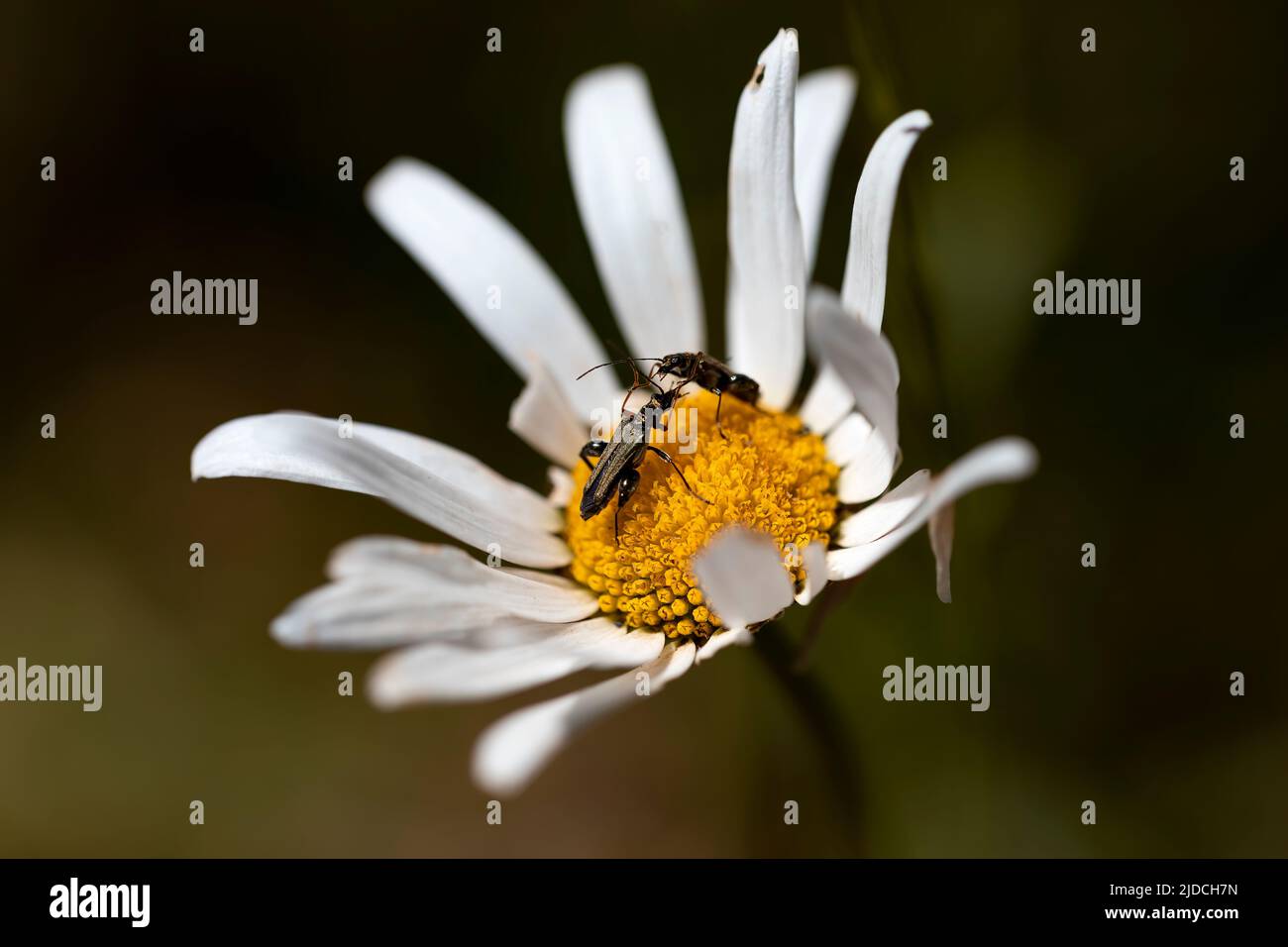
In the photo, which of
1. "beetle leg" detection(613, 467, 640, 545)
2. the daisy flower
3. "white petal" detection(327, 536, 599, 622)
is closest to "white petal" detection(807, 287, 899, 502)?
the daisy flower

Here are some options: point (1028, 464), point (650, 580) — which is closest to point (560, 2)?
point (650, 580)

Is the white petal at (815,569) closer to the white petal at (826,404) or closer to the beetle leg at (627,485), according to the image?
the beetle leg at (627,485)

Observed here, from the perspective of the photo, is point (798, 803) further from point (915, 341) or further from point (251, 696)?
point (251, 696)

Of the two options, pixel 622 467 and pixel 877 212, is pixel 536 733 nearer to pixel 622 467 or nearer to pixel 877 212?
pixel 622 467

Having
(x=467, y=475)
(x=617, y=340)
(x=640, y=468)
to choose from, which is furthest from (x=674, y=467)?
(x=617, y=340)

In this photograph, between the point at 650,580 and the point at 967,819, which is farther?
the point at 967,819
